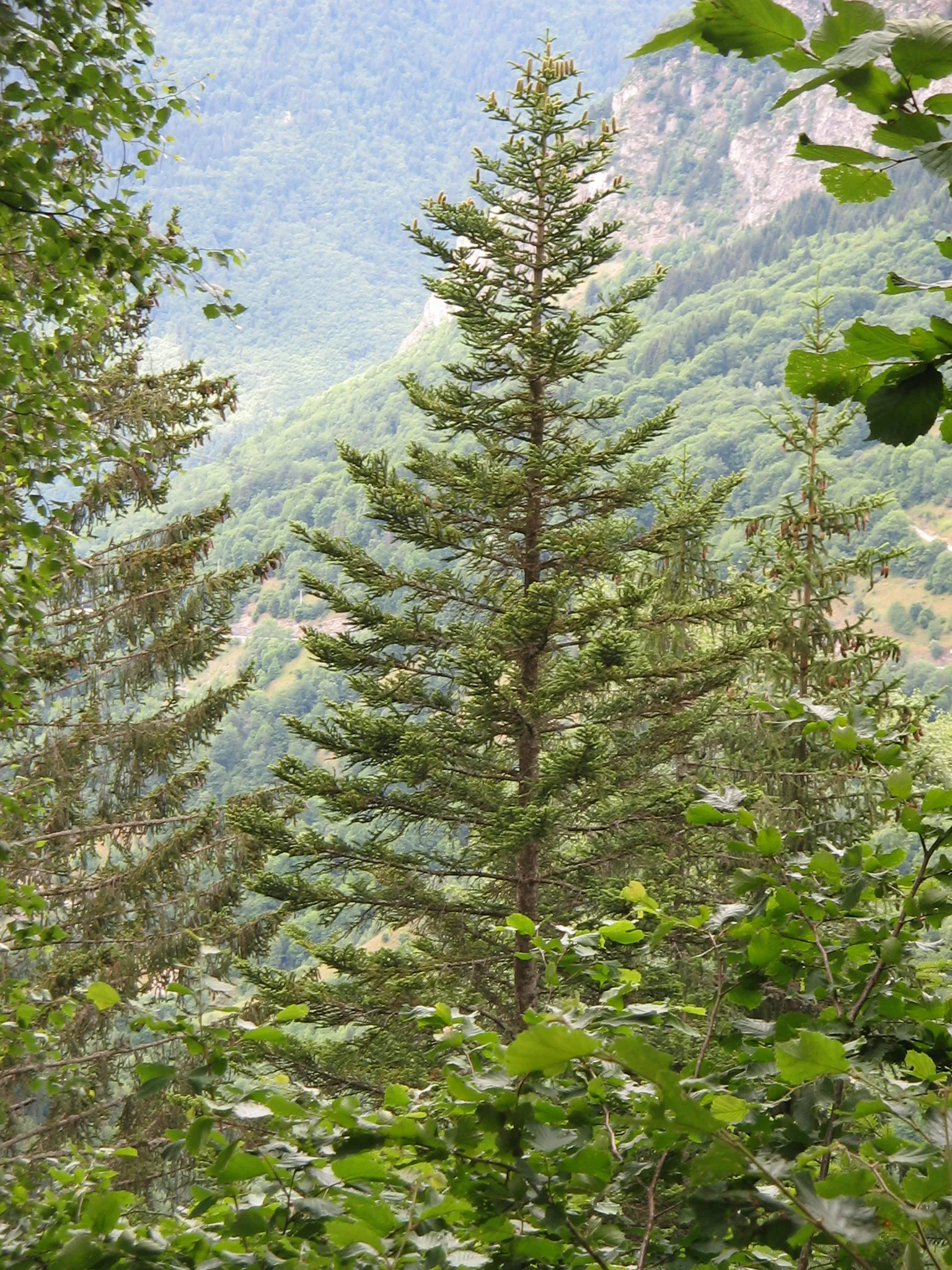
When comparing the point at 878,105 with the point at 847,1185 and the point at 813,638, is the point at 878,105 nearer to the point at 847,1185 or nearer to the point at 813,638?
the point at 847,1185

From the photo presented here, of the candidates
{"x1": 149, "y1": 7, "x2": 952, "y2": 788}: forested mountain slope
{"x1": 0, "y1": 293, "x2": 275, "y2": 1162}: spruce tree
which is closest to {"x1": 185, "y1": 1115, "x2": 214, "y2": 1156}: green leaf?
{"x1": 0, "y1": 293, "x2": 275, "y2": 1162}: spruce tree

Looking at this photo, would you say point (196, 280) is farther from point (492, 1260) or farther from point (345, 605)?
point (345, 605)

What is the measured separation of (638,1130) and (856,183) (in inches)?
43.8

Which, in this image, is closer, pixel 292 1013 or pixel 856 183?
pixel 856 183

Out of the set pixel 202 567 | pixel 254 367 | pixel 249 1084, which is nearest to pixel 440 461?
pixel 202 567

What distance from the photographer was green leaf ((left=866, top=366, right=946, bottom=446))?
866 mm

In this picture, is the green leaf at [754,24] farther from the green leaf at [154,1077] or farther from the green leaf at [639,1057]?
the green leaf at [154,1077]

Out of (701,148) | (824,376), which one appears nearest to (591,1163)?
(824,376)

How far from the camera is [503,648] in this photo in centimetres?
973

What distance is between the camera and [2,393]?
15.3ft

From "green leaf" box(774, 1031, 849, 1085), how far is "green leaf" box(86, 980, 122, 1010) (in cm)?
80

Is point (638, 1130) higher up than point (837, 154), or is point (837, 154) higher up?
point (837, 154)

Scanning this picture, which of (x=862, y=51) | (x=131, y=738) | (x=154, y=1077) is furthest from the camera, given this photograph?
(x=131, y=738)

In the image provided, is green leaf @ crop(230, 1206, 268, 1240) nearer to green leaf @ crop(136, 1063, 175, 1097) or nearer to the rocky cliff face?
green leaf @ crop(136, 1063, 175, 1097)
